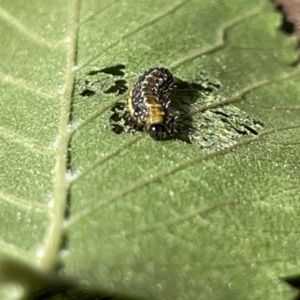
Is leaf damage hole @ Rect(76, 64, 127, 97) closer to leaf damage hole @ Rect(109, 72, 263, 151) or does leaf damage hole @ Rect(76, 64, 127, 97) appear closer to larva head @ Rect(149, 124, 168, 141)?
leaf damage hole @ Rect(109, 72, 263, 151)

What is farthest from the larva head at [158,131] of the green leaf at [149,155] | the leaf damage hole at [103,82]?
the leaf damage hole at [103,82]

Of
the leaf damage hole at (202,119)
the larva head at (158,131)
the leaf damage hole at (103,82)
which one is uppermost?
A: the leaf damage hole at (103,82)

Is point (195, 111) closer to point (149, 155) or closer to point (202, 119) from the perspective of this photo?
point (202, 119)

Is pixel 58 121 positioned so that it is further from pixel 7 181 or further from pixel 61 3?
pixel 61 3

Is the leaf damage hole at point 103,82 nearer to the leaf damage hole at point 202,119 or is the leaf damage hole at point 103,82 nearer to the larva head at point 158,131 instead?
the leaf damage hole at point 202,119

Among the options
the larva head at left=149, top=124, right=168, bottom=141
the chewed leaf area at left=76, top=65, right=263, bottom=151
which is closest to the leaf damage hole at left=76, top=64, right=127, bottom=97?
the chewed leaf area at left=76, top=65, right=263, bottom=151

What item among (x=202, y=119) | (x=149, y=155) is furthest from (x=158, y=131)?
(x=202, y=119)

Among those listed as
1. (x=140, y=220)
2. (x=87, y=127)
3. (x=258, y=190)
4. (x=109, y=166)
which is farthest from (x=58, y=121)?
(x=258, y=190)
